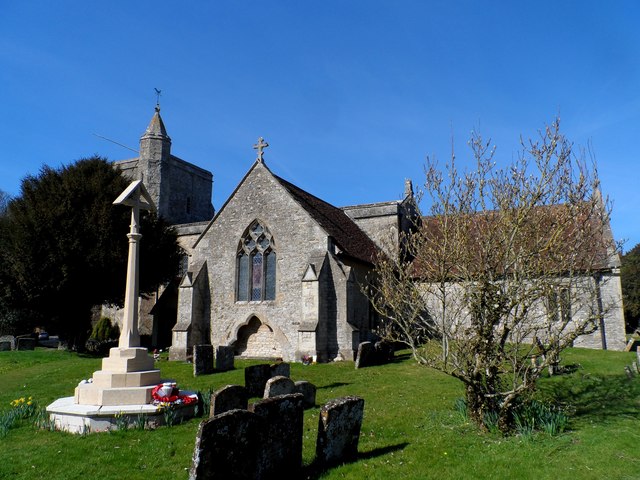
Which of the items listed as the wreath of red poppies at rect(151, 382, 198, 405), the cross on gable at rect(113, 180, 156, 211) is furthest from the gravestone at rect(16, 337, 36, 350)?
the wreath of red poppies at rect(151, 382, 198, 405)

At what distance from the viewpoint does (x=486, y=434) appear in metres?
8.40

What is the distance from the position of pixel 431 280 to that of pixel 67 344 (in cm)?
2410

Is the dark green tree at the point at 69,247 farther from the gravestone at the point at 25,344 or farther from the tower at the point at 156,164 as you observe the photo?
the tower at the point at 156,164

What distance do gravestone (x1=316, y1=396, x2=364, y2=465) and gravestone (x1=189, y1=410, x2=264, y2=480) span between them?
1039 millimetres

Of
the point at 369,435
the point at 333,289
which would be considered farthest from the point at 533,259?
the point at 333,289

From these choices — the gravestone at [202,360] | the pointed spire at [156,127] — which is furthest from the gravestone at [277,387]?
the pointed spire at [156,127]

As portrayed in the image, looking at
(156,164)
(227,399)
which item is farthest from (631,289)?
(227,399)

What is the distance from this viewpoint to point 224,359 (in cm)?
1717

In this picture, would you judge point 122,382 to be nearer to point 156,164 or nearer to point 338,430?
point 338,430

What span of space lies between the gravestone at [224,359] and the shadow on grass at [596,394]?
1036 centimetres

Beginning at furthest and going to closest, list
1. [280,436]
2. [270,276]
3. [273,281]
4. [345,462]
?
[270,276]
[273,281]
[345,462]
[280,436]

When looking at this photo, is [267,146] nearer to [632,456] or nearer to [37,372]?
[37,372]

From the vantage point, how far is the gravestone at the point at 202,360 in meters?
16.0

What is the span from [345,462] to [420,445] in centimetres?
150
